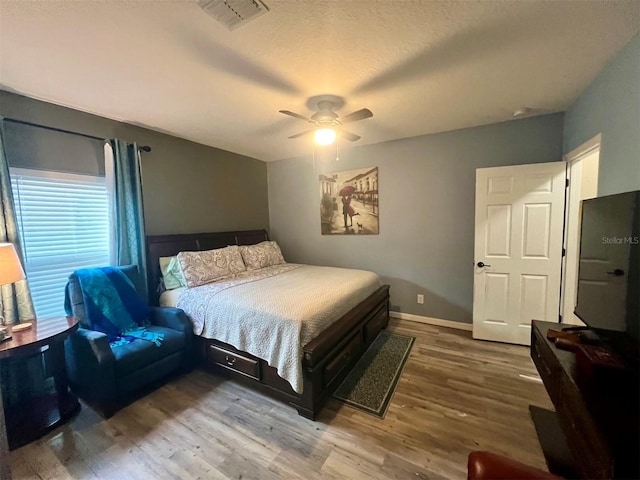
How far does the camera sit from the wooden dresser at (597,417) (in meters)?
0.86

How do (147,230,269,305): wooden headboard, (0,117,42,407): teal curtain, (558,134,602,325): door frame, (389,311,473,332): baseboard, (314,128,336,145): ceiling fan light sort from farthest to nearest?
(389,311,473,332): baseboard, (147,230,269,305): wooden headboard, (558,134,602,325): door frame, (314,128,336,145): ceiling fan light, (0,117,42,407): teal curtain

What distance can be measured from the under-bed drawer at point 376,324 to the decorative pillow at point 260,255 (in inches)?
67.9

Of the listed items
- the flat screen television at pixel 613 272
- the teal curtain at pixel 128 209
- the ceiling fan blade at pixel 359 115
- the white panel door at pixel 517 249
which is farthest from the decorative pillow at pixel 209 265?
the flat screen television at pixel 613 272

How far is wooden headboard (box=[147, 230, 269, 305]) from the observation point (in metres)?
3.02

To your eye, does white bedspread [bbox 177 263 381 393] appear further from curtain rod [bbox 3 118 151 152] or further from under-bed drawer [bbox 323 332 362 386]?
curtain rod [bbox 3 118 151 152]

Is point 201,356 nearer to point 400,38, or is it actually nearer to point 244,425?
point 244,425

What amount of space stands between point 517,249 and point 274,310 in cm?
272

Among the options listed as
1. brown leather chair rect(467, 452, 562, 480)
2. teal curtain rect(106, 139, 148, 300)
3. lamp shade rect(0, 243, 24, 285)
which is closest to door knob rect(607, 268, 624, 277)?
brown leather chair rect(467, 452, 562, 480)

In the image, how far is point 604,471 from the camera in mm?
894

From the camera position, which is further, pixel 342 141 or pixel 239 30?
pixel 342 141

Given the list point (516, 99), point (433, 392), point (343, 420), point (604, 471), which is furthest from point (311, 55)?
point (433, 392)

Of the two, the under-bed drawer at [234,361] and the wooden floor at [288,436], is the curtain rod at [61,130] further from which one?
the wooden floor at [288,436]

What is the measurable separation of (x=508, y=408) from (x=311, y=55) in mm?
2957

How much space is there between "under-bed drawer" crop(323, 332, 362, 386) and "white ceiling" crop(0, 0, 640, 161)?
2259 mm
